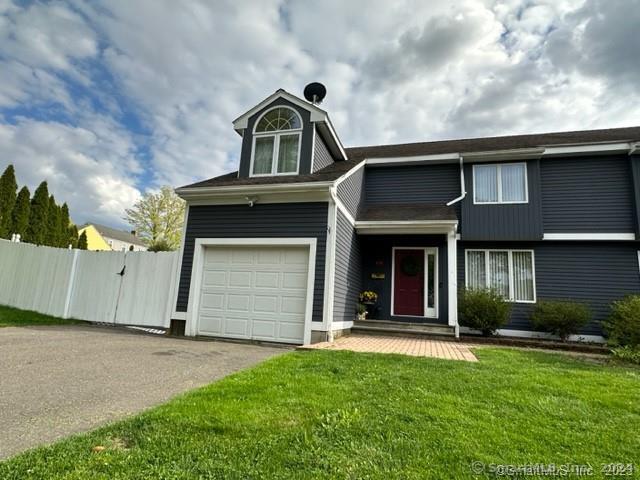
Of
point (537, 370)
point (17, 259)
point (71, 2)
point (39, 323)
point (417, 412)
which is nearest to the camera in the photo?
point (417, 412)

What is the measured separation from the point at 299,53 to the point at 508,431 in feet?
29.4

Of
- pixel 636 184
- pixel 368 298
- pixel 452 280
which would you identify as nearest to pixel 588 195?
pixel 636 184

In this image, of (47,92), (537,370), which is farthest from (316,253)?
(47,92)

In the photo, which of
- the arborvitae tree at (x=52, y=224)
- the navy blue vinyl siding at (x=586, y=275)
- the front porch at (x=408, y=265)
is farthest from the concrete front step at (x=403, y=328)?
the arborvitae tree at (x=52, y=224)

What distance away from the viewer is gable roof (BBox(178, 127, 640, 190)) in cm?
825

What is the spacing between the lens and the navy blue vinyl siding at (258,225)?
289 inches

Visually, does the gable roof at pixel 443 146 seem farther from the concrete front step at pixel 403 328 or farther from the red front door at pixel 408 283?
the concrete front step at pixel 403 328

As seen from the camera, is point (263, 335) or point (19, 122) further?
point (19, 122)

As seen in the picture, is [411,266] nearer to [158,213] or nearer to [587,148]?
[587,148]

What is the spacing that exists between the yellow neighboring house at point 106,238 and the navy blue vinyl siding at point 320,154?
38036 mm

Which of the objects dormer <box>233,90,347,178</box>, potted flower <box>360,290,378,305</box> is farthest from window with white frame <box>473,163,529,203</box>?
dormer <box>233,90,347,178</box>

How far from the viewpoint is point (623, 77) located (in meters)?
9.69

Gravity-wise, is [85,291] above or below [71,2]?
below

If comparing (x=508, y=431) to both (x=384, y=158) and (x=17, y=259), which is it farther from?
(x=17, y=259)
